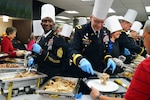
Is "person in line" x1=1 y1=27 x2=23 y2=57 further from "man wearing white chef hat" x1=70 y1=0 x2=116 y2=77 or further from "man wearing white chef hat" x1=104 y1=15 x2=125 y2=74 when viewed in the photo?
"man wearing white chef hat" x1=70 y1=0 x2=116 y2=77

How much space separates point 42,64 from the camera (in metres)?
1.85

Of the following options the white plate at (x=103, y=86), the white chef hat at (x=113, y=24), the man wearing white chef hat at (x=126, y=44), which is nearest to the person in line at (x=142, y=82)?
the white plate at (x=103, y=86)

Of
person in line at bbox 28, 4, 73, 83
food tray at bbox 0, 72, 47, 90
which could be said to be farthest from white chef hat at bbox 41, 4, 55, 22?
food tray at bbox 0, 72, 47, 90

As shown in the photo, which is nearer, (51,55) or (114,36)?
(51,55)

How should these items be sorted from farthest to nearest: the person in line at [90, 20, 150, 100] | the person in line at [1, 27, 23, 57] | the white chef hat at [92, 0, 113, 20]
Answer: the person in line at [1, 27, 23, 57], the white chef hat at [92, 0, 113, 20], the person in line at [90, 20, 150, 100]

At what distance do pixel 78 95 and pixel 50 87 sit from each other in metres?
0.20

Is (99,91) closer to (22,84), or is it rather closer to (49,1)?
(22,84)

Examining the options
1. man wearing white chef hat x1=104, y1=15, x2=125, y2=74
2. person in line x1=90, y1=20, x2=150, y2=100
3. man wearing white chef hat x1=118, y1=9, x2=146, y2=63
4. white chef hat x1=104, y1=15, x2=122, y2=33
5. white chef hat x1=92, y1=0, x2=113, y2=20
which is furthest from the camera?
man wearing white chef hat x1=118, y1=9, x2=146, y2=63

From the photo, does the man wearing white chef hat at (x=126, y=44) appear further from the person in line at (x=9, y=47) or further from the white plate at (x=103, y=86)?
the person in line at (x=9, y=47)

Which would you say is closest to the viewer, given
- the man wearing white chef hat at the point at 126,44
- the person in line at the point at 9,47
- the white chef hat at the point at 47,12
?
the white chef hat at the point at 47,12

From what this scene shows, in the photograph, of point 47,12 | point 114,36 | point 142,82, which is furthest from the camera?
point 114,36

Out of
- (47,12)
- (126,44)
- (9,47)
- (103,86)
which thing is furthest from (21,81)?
(9,47)

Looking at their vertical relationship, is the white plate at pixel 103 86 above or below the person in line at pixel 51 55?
below

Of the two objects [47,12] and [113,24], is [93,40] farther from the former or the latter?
[113,24]
